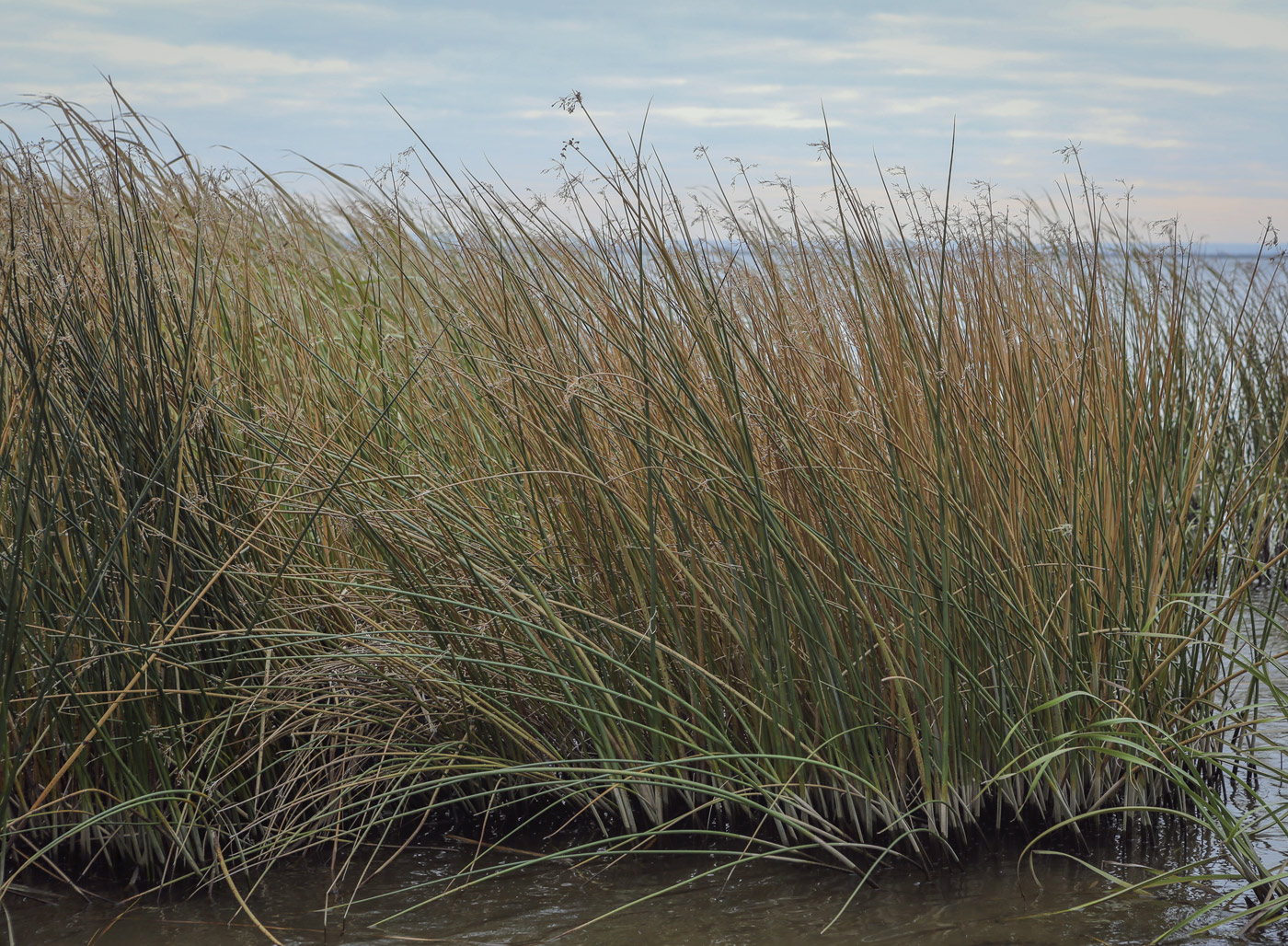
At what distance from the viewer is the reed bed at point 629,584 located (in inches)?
81.3

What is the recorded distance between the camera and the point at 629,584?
2.33 metres

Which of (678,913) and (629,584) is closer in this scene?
(678,913)

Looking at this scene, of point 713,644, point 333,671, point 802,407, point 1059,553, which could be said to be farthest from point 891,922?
point 333,671

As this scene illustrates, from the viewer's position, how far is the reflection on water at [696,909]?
190 centimetres

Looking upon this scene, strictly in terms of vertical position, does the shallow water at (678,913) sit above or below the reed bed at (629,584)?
below

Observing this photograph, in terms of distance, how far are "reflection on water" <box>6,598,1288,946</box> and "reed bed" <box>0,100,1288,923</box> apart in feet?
0.27

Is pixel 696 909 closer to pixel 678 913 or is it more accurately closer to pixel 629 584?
pixel 678 913

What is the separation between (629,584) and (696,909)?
699 millimetres

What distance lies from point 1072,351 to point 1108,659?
0.75 metres

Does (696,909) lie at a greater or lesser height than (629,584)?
lesser

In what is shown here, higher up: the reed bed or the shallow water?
the reed bed

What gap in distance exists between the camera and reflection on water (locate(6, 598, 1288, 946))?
6.22ft

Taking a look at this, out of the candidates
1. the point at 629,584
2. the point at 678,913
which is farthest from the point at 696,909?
the point at 629,584

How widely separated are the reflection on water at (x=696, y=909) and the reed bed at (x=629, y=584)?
3.3 inches
